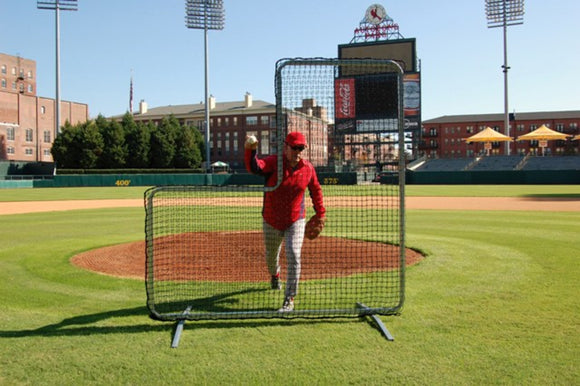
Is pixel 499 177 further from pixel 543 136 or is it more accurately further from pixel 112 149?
pixel 112 149

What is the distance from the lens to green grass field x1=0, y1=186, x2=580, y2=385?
3.74 m

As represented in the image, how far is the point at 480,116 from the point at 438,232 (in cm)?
10371

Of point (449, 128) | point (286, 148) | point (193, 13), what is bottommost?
point (286, 148)

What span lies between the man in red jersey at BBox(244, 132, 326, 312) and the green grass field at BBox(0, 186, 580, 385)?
619 mm

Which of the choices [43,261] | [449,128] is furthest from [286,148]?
[449,128]

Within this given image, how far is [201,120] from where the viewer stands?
321 ft

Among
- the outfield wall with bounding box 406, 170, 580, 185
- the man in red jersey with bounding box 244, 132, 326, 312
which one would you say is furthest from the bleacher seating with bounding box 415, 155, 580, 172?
the man in red jersey with bounding box 244, 132, 326, 312

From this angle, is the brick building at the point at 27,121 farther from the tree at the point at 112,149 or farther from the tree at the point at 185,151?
the tree at the point at 185,151

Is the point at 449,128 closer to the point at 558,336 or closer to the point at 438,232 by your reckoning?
the point at 438,232

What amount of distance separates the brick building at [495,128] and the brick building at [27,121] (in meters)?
67.3

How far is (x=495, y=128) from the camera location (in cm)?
10331

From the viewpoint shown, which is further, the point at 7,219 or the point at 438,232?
the point at 7,219

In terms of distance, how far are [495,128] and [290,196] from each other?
108 m

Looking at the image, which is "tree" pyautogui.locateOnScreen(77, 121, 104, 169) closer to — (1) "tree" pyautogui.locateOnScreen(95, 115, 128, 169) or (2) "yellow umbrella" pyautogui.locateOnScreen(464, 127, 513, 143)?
(1) "tree" pyautogui.locateOnScreen(95, 115, 128, 169)
